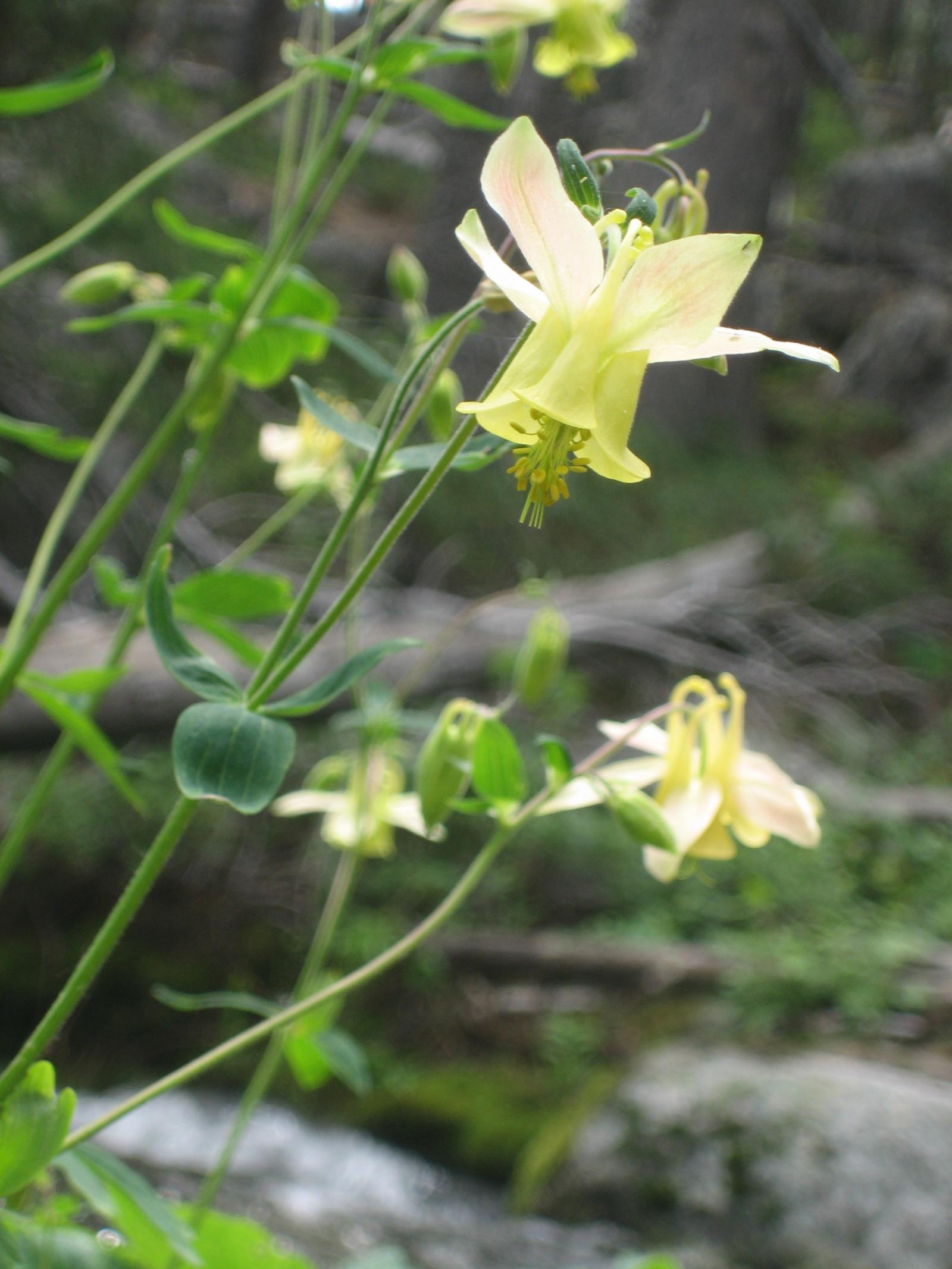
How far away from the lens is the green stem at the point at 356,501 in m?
0.38

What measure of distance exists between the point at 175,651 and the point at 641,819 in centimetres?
25

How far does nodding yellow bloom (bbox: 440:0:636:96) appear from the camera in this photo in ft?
2.26

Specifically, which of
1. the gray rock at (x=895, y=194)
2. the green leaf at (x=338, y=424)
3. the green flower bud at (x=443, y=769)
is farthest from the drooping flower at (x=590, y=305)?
the gray rock at (x=895, y=194)

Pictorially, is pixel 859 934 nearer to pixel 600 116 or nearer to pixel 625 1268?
pixel 625 1268

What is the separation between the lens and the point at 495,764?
0.53 meters

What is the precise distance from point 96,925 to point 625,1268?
182 centimetres

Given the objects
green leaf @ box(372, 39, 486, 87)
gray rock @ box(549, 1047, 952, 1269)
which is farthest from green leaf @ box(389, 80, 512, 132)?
gray rock @ box(549, 1047, 952, 1269)

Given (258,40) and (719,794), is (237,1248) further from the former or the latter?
(258,40)

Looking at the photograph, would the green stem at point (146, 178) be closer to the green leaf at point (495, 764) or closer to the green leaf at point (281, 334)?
the green leaf at point (281, 334)

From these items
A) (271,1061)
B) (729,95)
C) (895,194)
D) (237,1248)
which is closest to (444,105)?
(271,1061)

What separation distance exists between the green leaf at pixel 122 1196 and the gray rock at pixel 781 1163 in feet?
4.03

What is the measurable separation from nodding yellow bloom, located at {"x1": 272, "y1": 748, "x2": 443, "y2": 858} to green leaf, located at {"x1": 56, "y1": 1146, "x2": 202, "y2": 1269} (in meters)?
0.34

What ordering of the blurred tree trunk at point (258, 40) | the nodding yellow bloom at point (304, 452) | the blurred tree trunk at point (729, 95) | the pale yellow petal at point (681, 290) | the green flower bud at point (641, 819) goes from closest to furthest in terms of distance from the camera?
the pale yellow petal at point (681, 290) < the green flower bud at point (641, 819) < the nodding yellow bloom at point (304, 452) < the blurred tree trunk at point (729, 95) < the blurred tree trunk at point (258, 40)

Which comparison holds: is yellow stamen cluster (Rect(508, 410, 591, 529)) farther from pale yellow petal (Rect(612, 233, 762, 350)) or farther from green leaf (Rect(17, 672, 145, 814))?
green leaf (Rect(17, 672, 145, 814))
